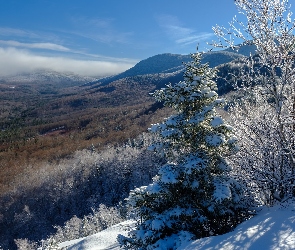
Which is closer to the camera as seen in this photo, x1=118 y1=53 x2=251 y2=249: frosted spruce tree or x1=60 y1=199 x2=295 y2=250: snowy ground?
x1=60 y1=199 x2=295 y2=250: snowy ground

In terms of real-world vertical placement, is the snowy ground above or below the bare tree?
below

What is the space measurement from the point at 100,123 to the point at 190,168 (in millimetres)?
145994

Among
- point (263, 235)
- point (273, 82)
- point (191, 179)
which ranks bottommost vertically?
point (263, 235)

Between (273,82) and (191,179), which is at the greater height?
(273,82)

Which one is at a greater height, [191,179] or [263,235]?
[191,179]

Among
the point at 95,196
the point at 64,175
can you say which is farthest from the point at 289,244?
the point at 64,175

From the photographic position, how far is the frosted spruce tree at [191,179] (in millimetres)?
11188

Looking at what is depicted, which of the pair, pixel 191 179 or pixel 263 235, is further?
pixel 191 179

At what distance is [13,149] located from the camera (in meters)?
115

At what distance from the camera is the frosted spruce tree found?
11.2 m

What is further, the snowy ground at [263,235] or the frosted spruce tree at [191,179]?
the frosted spruce tree at [191,179]

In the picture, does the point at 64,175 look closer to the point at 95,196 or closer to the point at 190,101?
the point at 95,196

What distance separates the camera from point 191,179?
1155 centimetres

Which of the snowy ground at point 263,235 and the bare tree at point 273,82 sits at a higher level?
the bare tree at point 273,82
